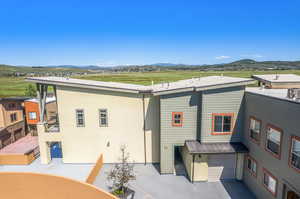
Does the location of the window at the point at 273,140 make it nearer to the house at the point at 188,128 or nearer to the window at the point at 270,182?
the house at the point at 188,128

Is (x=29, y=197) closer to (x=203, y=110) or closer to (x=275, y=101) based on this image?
(x=203, y=110)

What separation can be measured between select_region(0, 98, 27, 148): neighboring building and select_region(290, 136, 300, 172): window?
23548 millimetres

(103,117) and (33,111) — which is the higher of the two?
(103,117)

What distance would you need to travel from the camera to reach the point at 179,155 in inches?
559

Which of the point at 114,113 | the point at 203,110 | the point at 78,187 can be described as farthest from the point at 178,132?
the point at 78,187

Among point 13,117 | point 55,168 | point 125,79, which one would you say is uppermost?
point 125,79

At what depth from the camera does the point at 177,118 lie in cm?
1107

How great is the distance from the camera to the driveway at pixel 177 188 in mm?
9636

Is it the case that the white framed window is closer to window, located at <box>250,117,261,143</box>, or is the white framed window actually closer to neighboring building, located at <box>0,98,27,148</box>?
neighboring building, located at <box>0,98,27,148</box>

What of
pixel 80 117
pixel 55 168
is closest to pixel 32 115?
pixel 55 168

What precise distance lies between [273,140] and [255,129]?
1.41m

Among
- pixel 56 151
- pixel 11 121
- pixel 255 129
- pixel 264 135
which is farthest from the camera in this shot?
pixel 11 121

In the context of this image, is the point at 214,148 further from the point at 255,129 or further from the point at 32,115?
the point at 32,115

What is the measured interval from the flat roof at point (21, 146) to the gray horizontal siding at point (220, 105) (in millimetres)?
15429
